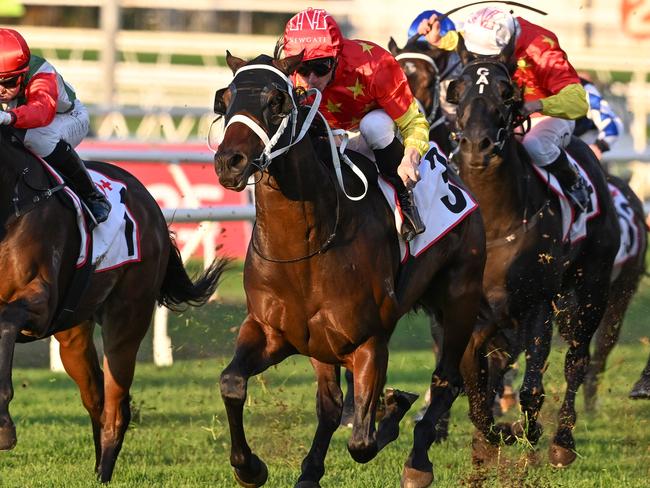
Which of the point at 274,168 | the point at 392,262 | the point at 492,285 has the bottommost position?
the point at 492,285

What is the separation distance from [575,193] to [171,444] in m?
2.26

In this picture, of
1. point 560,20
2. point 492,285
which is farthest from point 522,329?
point 560,20

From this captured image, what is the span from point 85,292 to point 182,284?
0.91 m

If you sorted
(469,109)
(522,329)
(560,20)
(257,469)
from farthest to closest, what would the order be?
(560,20) < (522,329) < (469,109) < (257,469)

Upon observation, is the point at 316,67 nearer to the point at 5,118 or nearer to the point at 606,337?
the point at 5,118

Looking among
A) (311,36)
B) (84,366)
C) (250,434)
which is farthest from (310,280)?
(250,434)

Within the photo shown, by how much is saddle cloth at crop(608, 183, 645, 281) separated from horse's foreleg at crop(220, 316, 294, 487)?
3.56 m

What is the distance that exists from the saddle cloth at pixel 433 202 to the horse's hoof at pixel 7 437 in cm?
160

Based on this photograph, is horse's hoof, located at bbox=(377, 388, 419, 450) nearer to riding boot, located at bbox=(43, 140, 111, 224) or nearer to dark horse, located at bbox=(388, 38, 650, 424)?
dark horse, located at bbox=(388, 38, 650, 424)

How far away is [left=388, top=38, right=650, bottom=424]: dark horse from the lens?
770cm

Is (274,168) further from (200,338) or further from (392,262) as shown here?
(200,338)

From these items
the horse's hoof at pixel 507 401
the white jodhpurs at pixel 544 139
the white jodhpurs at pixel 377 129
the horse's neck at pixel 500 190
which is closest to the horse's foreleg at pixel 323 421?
the white jodhpurs at pixel 377 129

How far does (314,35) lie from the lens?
5.24 metres

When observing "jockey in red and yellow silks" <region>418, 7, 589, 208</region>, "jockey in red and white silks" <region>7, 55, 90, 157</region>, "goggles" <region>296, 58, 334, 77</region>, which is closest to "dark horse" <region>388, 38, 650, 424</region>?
"jockey in red and yellow silks" <region>418, 7, 589, 208</region>
